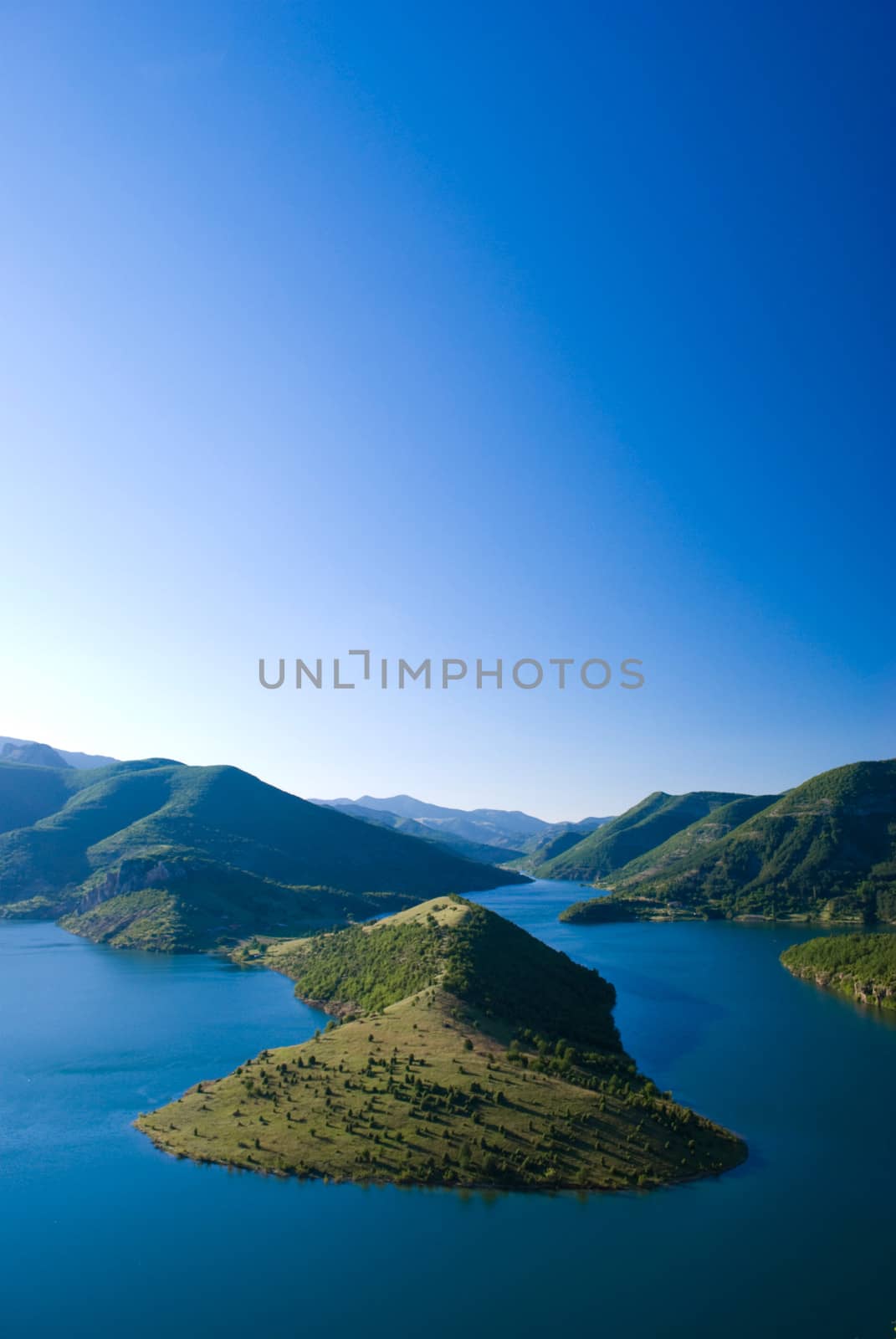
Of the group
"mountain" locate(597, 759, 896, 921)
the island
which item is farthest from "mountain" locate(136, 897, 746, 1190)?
"mountain" locate(597, 759, 896, 921)

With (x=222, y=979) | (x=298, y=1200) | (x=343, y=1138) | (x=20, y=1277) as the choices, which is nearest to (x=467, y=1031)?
(x=343, y=1138)

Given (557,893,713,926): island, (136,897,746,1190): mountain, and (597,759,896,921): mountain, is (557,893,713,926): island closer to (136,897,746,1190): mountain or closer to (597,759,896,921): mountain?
(597,759,896,921): mountain

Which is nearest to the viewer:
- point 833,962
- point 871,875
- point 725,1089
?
point 725,1089

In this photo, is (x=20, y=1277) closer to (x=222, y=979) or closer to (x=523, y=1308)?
(x=523, y=1308)

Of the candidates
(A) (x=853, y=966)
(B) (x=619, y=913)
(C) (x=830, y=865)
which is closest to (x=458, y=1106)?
(A) (x=853, y=966)

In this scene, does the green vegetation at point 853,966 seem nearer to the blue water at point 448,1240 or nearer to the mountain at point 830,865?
the blue water at point 448,1240
